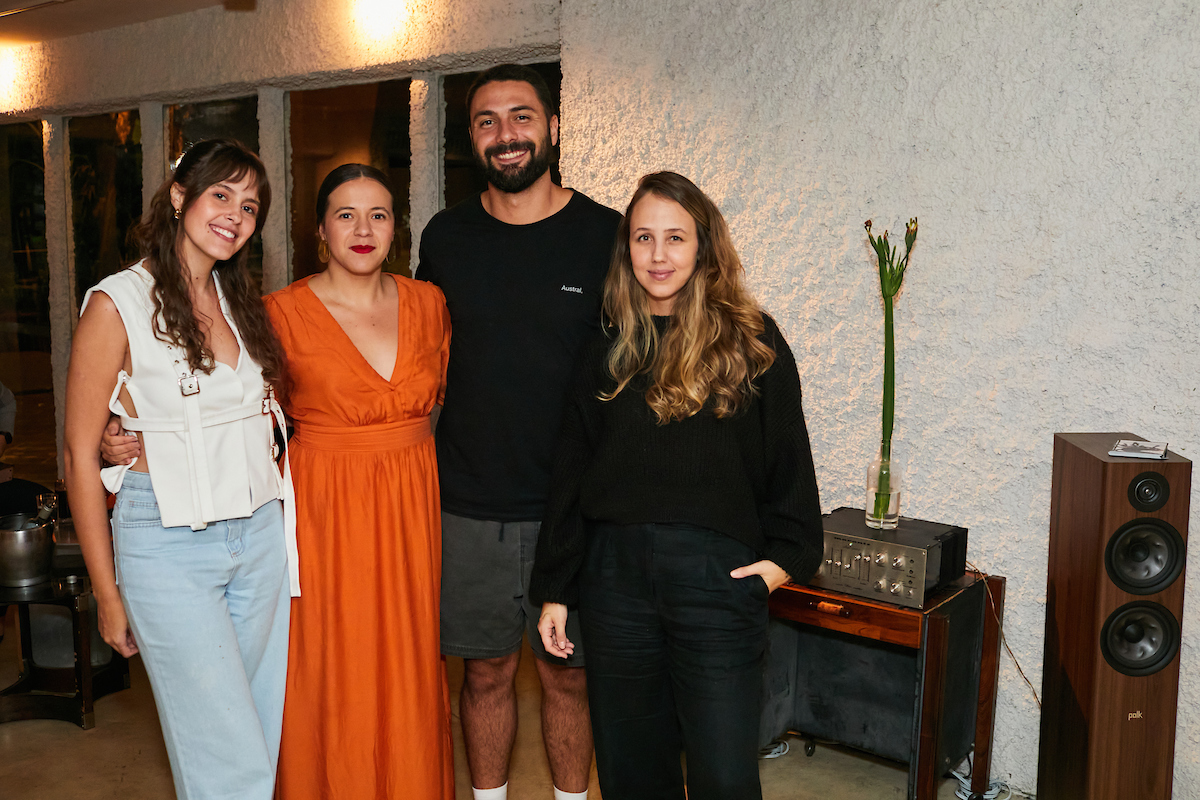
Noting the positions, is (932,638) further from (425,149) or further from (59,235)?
(59,235)

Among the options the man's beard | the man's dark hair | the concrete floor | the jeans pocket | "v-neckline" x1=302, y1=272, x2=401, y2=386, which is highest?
the man's dark hair

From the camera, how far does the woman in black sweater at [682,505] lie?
1.81 meters

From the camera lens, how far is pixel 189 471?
6.14 ft

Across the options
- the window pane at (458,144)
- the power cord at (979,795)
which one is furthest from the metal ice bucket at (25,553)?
the power cord at (979,795)

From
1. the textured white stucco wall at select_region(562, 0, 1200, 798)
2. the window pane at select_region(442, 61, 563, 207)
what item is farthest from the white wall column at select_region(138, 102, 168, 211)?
the textured white stucco wall at select_region(562, 0, 1200, 798)

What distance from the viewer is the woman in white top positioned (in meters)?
1.86

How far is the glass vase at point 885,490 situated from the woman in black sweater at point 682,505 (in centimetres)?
79

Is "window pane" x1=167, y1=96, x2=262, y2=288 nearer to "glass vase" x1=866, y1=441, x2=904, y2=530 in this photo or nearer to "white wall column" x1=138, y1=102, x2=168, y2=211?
"white wall column" x1=138, y1=102, x2=168, y2=211

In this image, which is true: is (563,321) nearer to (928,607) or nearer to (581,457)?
(581,457)

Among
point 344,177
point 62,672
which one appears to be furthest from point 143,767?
point 344,177

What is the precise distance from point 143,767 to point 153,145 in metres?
3.59

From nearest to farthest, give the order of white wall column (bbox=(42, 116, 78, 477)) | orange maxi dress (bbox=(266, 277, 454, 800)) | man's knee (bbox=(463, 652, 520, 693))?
orange maxi dress (bbox=(266, 277, 454, 800)) < man's knee (bbox=(463, 652, 520, 693)) < white wall column (bbox=(42, 116, 78, 477))

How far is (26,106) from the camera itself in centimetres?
570

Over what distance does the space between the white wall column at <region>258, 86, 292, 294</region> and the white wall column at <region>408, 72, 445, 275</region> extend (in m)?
0.88
